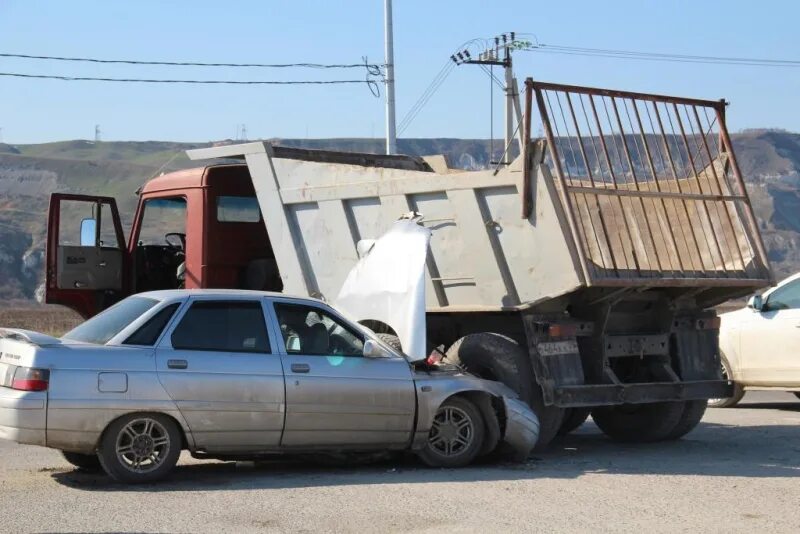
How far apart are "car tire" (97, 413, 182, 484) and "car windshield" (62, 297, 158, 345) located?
68 centimetres

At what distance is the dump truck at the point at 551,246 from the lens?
35.7 ft

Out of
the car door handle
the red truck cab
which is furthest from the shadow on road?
the red truck cab

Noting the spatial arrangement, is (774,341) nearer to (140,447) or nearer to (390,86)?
(140,447)

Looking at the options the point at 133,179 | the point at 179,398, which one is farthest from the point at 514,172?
the point at 133,179

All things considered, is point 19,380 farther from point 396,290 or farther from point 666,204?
point 666,204

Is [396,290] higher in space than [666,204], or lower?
lower

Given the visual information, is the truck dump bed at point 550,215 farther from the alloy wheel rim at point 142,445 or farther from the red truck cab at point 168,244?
the alloy wheel rim at point 142,445

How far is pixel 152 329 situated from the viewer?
9.33 metres

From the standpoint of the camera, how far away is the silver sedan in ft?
29.1

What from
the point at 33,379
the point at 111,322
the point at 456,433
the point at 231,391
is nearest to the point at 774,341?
the point at 456,433

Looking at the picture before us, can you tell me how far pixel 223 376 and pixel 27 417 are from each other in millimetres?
1425

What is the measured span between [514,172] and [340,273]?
8.10ft

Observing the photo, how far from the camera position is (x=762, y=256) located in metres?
12.1

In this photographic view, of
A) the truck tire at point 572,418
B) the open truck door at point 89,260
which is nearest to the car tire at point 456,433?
the truck tire at point 572,418
